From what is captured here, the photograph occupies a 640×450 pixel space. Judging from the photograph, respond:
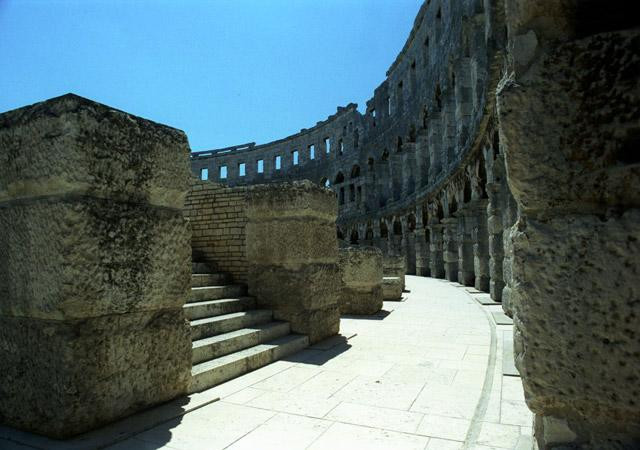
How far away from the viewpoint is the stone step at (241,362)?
3531 mm

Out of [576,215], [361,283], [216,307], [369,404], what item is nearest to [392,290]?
[361,283]

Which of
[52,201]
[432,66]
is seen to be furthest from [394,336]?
[432,66]

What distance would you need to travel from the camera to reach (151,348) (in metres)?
2.95

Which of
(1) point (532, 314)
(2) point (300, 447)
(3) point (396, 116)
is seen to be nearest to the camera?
(1) point (532, 314)

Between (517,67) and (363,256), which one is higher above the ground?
(517,67)

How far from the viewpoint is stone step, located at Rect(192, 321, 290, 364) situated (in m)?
3.91

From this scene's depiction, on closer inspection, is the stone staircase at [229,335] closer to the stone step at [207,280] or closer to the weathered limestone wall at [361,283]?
the stone step at [207,280]

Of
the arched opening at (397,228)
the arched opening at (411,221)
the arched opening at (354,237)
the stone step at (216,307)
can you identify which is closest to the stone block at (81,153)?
the stone step at (216,307)

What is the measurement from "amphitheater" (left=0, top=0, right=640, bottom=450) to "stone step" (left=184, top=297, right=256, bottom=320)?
32 mm

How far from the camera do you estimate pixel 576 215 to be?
4.95ft

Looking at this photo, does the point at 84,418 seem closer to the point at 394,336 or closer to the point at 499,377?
the point at 499,377

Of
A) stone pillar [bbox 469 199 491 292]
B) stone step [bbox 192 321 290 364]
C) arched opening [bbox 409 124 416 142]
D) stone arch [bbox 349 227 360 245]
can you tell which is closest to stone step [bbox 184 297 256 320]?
stone step [bbox 192 321 290 364]

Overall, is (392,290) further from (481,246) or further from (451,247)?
(451,247)

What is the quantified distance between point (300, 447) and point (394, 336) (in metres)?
3.59
